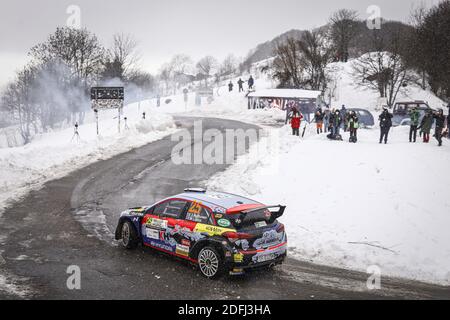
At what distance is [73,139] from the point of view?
78.7 feet

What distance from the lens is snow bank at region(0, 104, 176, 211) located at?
1609cm

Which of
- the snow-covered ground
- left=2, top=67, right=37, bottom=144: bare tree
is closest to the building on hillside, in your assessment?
the snow-covered ground

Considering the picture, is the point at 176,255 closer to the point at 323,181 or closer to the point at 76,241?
the point at 76,241

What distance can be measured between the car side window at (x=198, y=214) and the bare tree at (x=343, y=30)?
58869mm

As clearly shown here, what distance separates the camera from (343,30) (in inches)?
2689

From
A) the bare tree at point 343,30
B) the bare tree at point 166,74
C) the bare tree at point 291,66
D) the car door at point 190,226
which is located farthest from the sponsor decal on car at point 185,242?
the bare tree at point 166,74

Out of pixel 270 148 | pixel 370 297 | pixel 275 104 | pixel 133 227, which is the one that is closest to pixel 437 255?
pixel 370 297

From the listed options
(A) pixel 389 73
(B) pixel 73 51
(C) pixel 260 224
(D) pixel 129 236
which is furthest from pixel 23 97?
(C) pixel 260 224

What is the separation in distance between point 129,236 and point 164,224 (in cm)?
112

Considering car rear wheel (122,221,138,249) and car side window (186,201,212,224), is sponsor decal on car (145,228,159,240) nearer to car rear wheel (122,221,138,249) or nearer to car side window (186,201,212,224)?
car rear wheel (122,221,138,249)

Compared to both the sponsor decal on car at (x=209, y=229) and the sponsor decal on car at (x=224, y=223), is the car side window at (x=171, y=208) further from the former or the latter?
the sponsor decal on car at (x=224, y=223)

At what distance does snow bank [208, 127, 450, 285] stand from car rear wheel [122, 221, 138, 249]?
3.75 metres

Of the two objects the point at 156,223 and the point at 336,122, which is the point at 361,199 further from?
the point at 336,122
